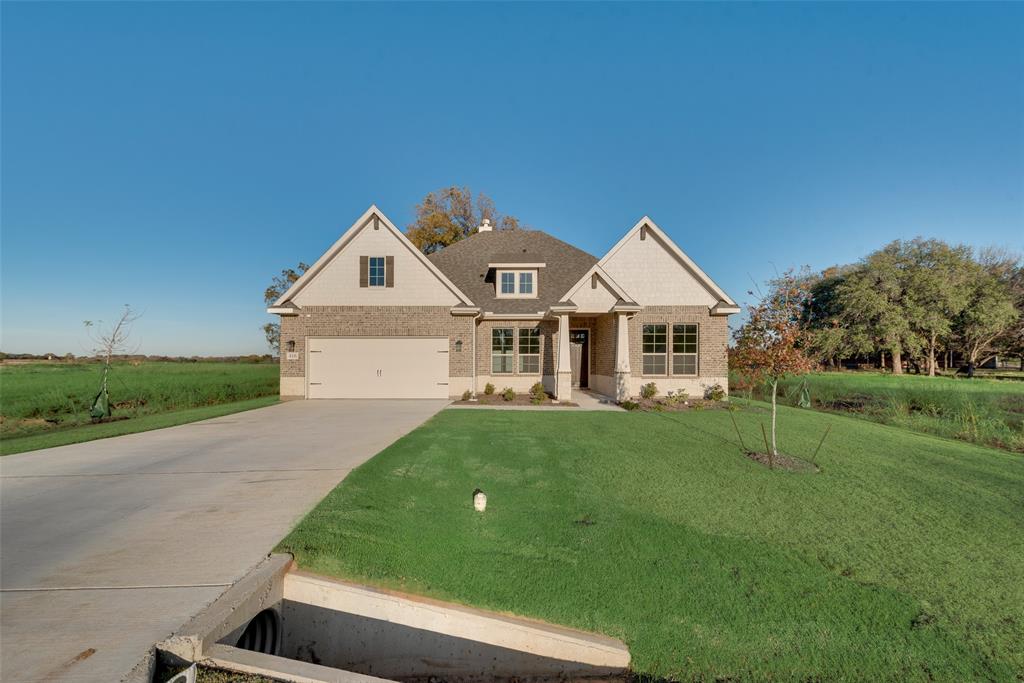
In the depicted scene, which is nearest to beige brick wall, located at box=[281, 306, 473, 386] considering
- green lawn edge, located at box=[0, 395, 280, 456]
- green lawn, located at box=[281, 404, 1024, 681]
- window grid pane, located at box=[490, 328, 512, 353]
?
window grid pane, located at box=[490, 328, 512, 353]

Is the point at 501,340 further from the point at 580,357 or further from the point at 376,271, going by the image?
the point at 376,271

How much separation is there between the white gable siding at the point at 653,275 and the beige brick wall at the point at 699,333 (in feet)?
0.98

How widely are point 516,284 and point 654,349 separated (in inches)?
230

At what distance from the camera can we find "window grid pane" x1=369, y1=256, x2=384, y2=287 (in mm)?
14461

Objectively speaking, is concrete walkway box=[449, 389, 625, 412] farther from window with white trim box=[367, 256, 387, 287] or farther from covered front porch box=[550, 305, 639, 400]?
window with white trim box=[367, 256, 387, 287]

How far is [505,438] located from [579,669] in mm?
5191

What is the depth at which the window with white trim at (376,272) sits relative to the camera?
47.4 feet

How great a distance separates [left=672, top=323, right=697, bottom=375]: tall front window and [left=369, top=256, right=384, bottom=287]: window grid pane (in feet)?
36.1

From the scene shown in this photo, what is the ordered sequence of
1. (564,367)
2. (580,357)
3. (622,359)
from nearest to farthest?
(564,367) < (622,359) < (580,357)

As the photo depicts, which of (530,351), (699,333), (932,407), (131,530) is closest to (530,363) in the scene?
Answer: (530,351)

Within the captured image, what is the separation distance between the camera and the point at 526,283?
1556 centimetres

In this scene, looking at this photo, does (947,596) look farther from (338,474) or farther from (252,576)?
(338,474)

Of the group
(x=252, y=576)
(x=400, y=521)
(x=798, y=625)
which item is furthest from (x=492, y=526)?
(x=798, y=625)

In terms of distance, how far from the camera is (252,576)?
9.64 feet
